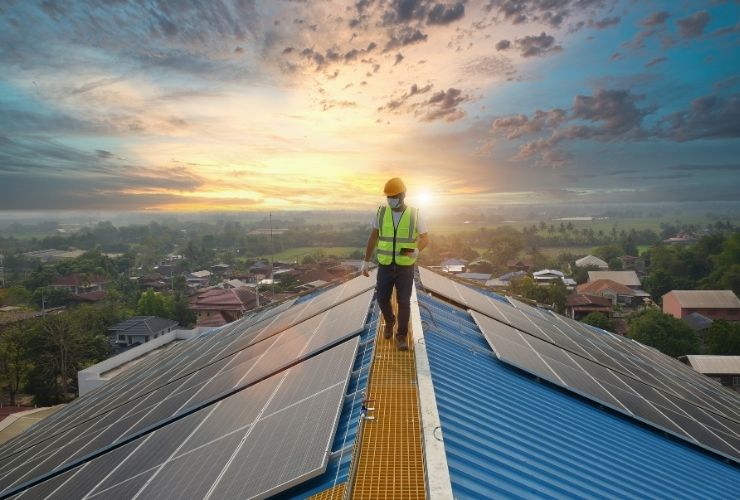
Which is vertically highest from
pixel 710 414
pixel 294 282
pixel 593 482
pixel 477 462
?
pixel 477 462

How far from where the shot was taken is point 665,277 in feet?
237

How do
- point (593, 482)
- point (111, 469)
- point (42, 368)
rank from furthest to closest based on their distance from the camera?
point (42, 368), point (111, 469), point (593, 482)

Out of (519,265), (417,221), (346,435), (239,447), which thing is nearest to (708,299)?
(519,265)

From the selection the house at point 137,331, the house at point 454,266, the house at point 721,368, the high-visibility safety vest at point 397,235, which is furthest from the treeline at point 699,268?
the high-visibility safety vest at point 397,235

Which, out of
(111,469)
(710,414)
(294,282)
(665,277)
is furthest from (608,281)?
(111,469)

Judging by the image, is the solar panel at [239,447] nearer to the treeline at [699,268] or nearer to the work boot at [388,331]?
the work boot at [388,331]

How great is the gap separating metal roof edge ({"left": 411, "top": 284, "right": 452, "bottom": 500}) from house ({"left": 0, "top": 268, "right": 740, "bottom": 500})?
2 centimetres

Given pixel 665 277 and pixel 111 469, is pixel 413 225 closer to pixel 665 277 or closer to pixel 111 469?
pixel 111 469

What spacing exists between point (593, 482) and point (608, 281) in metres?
75.3

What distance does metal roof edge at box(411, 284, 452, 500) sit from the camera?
3.31m

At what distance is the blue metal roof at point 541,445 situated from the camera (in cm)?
431

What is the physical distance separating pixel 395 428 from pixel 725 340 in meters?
44.4

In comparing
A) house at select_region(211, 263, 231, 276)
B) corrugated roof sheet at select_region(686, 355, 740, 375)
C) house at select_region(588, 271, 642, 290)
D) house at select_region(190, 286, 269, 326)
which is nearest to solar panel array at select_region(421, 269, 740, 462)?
corrugated roof sheet at select_region(686, 355, 740, 375)

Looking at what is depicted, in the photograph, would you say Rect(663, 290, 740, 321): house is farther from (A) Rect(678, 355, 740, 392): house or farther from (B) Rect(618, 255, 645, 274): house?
(B) Rect(618, 255, 645, 274): house
